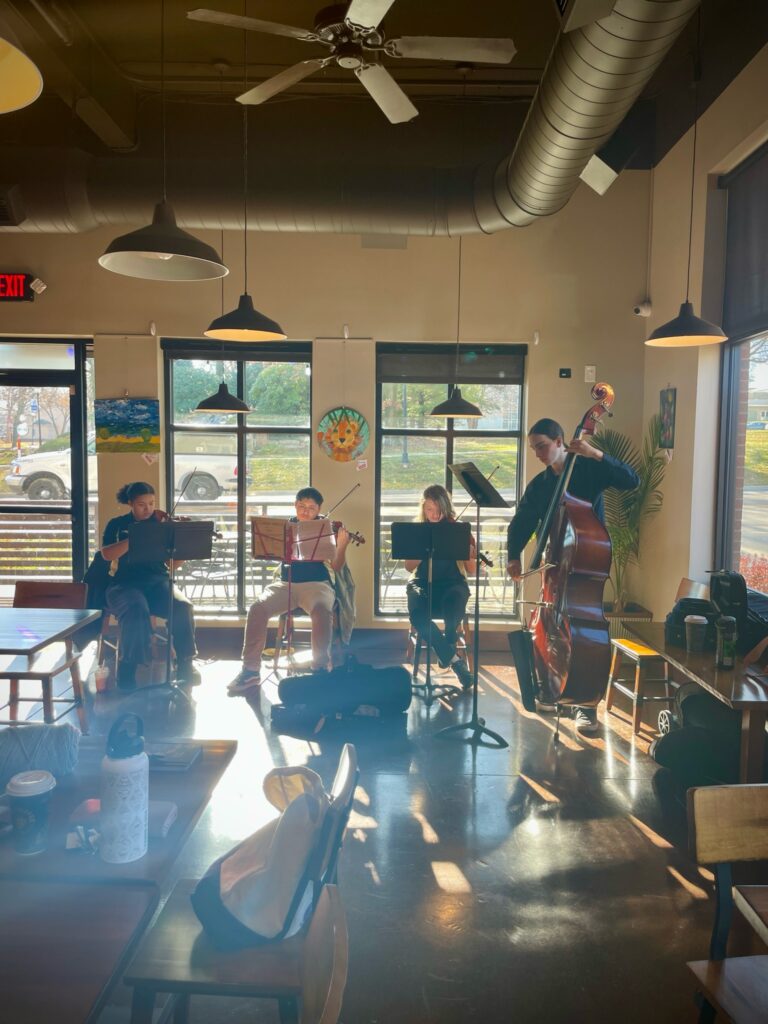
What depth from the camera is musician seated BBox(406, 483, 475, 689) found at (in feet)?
18.2

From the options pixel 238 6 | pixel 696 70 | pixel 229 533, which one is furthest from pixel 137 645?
pixel 696 70

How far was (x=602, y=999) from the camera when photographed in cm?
236

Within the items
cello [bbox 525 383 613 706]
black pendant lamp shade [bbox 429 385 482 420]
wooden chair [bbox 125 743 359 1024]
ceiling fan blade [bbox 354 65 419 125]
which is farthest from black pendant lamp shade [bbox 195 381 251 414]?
wooden chair [bbox 125 743 359 1024]

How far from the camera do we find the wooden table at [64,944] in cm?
126

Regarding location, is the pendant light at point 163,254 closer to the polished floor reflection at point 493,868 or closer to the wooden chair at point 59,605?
the polished floor reflection at point 493,868

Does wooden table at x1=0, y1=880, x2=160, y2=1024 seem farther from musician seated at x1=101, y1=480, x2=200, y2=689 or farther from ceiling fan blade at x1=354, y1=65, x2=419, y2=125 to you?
musician seated at x1=101, y1=480, x2=200, y2=689

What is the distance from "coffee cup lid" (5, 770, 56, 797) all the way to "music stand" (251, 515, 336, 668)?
3427 mm

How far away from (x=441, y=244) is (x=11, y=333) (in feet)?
12.3

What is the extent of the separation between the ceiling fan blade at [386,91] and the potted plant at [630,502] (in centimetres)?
316

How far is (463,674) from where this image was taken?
220 inches

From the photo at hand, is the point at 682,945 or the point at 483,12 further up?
the point at 483,12

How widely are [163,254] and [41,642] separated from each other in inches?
82.5

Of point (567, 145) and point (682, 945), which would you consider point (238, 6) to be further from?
point (682, 945)

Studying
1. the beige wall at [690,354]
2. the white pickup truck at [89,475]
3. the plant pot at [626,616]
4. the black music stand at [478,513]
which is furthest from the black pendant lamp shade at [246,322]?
the plant pot at [626,616]
